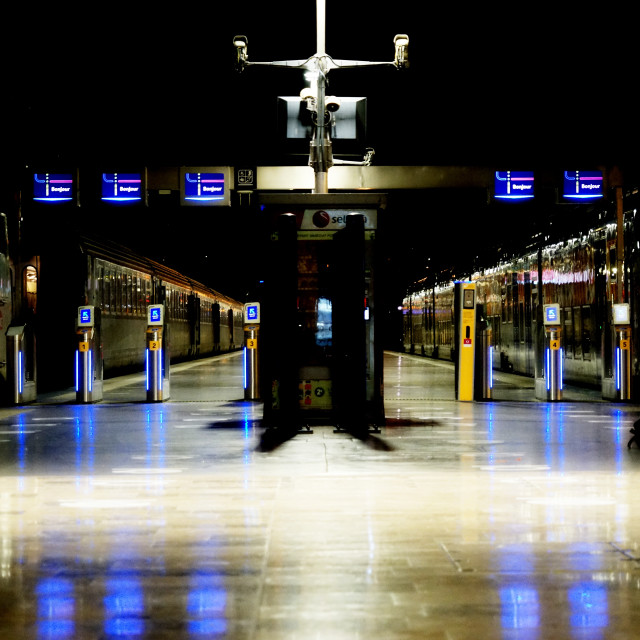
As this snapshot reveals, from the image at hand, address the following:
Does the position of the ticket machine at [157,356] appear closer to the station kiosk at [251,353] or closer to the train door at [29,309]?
the station kiosk at [251,353]

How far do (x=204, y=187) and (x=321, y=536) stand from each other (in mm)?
14263

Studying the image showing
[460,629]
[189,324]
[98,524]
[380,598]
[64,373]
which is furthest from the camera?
[189,324]

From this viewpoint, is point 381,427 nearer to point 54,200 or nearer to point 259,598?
point 259,598

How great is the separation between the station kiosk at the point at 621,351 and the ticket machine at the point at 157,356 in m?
8.26

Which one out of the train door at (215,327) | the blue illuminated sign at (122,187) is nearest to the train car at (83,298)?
the blue illuminated sign at (122,187)

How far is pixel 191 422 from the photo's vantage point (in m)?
12.6

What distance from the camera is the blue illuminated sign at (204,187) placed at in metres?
18.9

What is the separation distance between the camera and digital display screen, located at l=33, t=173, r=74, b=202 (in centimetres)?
1822

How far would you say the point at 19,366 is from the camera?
15.8 metres

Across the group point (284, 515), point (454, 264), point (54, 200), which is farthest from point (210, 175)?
point (454, 264)

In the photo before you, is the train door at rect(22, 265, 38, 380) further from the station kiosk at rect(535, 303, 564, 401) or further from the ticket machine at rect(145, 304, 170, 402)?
the station kiosk at rect(535, 303, 564, 401)

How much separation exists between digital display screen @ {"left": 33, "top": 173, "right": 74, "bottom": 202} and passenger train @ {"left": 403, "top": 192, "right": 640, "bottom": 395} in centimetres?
880


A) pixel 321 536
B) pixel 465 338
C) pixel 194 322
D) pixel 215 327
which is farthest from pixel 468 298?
pixel 215 327

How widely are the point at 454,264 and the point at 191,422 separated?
76.7 feet
